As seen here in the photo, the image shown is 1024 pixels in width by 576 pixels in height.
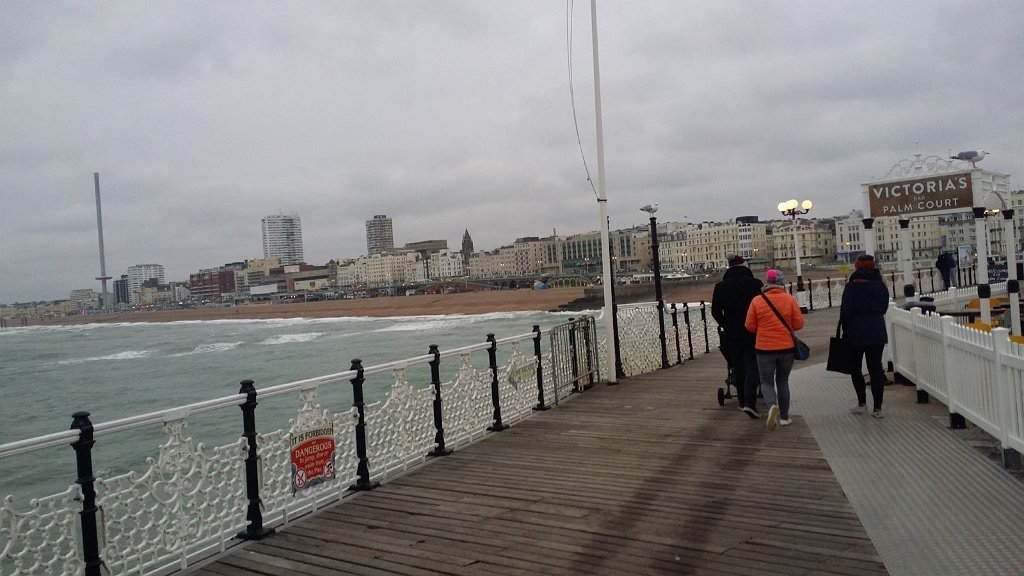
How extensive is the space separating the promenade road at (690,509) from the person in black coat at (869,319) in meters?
0.49

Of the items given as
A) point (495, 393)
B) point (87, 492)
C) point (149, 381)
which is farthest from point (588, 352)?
point (149, 381)

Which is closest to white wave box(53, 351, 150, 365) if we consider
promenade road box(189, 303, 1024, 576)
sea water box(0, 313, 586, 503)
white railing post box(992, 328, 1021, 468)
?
sea water box(0, 313, 586, 503)

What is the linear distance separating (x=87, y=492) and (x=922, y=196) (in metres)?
10.6

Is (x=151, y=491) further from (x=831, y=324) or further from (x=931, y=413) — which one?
(x=831, y=324)

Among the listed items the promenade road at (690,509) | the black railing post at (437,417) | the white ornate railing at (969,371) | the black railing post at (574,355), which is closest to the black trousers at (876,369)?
the promenade road at (690,509)

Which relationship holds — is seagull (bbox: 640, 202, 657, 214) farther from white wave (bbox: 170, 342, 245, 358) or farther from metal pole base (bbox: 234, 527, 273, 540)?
white wave (bbox: 170, 342, 245, 358)

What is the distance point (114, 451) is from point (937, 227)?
433ft

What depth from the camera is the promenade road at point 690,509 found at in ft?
13.2

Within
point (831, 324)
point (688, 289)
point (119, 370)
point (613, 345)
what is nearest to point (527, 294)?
point (688, 289)

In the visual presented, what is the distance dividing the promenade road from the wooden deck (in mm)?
16

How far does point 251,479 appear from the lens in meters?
4.96

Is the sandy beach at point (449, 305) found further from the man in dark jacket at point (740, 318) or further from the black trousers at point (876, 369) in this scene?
the black trousers at point (876, 369)

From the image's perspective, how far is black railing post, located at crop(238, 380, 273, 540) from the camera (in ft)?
16.1

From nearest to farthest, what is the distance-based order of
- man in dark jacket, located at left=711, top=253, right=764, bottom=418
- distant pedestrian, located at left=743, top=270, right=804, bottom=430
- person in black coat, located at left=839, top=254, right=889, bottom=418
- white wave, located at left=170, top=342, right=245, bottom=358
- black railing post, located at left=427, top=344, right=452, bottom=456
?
1. black railing post, located at left=427, top=344, right=452, bottom=456
2. distant pedestrian, located at left=743, top=270, right=804, bottom=430
3. person in black coat, located at left=839, top=254, right=889, bottom=418
4. man in dark jacket, located at left=711, top=253, right=764, bottom=418
5. white wave, located at left=170, top=342, right=245, bottom=358
